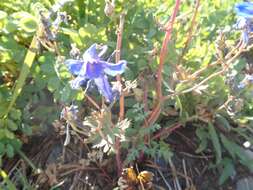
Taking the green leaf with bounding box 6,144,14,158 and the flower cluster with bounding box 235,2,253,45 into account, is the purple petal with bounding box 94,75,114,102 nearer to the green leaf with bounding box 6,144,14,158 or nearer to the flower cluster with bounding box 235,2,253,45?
the flower cluster with bounding box 235,2,253,45

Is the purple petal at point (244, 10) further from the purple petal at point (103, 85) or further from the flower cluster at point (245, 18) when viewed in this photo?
the purple petal at point (103, 85)

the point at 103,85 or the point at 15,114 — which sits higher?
the point at 103,85

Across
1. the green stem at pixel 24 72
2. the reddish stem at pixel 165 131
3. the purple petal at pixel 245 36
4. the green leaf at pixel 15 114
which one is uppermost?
the purple petal at pixel 245 36

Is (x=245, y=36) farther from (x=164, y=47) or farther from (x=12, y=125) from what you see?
(x=12, y=125)

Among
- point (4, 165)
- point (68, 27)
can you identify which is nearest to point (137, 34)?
point (68, 27)

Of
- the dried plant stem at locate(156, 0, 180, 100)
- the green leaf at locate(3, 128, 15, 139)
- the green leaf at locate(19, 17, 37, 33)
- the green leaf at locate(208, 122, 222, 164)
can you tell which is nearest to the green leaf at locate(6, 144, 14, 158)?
the green leaf at locate(3, 128, 15, 139)

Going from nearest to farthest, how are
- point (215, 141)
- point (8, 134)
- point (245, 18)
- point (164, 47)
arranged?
point (245, 18)
point (164, 47)
point (8, 134)
point (215, 141)

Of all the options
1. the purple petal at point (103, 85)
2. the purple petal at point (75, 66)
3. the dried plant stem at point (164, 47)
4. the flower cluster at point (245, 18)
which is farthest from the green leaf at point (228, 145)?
the purple petal at point (75, 66)

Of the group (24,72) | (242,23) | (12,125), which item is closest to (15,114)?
(12,125)

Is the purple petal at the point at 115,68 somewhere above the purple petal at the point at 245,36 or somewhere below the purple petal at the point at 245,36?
below
